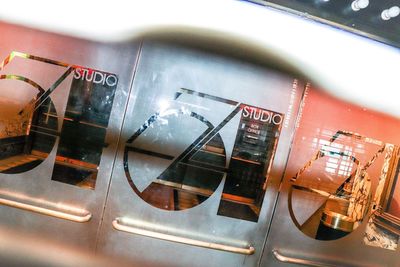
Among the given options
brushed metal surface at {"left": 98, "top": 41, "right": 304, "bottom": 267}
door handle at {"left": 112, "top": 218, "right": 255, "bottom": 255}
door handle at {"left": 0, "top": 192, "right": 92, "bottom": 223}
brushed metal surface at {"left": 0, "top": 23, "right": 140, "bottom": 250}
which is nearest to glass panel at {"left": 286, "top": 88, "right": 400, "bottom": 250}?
brushed metal surface at {"left": 98, "top": 41, "right": 304, "bottom": 267}

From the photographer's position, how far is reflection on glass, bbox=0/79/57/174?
2178mm

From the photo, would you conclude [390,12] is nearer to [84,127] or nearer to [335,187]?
[335,187]

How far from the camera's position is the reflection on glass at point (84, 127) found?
2174 mm

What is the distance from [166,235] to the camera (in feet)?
7.37

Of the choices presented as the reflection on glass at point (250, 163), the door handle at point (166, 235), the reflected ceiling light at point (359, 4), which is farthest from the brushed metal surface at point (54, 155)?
the reflected ceiling light at point (359, 4)

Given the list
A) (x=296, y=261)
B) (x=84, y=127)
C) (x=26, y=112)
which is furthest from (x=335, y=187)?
(x=26, y=112)

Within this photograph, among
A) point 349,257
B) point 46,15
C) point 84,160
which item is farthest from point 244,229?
point 46,15

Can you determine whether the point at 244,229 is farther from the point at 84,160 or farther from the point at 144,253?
the point at 84,160

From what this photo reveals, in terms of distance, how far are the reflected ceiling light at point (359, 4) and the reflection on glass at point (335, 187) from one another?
2.87 ft

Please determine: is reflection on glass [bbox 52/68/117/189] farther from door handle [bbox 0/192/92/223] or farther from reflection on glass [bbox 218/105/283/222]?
reflection on glass [bbox 218/105/283/222]

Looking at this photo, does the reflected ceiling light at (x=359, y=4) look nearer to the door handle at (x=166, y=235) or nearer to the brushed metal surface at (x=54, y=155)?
the brushed metal surface at (x=54, y=155)

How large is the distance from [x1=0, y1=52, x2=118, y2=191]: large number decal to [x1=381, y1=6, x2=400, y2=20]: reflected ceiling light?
180cm

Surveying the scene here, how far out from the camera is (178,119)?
2.23 metres

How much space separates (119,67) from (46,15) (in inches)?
24.2
